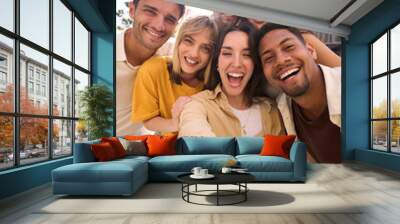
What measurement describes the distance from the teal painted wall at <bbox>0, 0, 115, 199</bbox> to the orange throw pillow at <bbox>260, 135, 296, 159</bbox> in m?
3.65

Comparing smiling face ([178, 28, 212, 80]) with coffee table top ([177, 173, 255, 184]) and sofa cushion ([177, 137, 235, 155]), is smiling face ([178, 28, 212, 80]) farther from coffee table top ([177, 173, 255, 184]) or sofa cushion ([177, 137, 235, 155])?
coffee table top ([177, 173, 255, 184])

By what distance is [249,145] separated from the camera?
6895 mm

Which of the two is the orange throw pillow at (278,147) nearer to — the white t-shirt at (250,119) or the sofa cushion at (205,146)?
the sofa cushion at (205,146)

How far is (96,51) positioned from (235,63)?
132 inches

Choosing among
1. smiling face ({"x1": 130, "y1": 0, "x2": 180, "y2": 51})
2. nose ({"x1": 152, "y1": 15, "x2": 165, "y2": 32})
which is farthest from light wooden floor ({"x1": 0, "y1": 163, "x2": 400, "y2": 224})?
nose ({"x1": 152, "y1": 15, "x2": 165, "y2": 32})

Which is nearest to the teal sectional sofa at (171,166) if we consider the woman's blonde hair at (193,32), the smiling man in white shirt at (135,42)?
the woman's blonde hair at (193,32)

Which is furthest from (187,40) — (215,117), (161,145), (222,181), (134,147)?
(222,181)

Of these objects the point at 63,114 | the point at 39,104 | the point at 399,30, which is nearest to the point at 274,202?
the point at 39,104

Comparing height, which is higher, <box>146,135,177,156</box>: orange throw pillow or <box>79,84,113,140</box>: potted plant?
<box>79,84,113,140</box>: potted plant

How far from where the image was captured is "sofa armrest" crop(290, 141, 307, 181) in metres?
5.95

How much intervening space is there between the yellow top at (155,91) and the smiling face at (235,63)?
30.4 inches

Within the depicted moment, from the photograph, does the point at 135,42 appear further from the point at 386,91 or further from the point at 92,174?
the point at 386,91

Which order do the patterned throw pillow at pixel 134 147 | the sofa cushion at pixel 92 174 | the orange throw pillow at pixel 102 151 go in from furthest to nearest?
the patterned throw pillow at pixel 134 147 → the orange throw pillow at pixel 102 151 → the sofa cushion at pixel 92 174

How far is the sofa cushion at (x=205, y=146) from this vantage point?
22.4 feet
